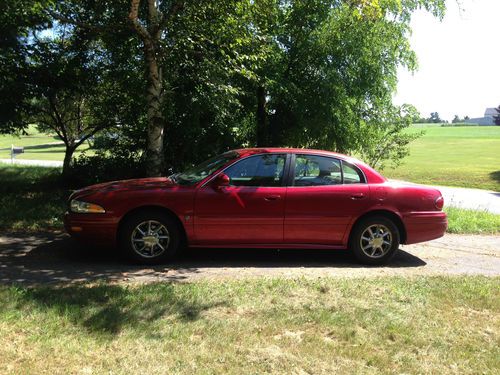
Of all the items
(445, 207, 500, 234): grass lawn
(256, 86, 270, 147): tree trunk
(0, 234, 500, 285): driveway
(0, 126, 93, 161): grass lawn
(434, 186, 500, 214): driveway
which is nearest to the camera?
(0, 234, 500, 285): driveway

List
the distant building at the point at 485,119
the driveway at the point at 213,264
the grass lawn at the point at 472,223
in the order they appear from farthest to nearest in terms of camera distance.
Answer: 1. the distant building at the point at 485,119
2. the grass lawn at the point at 472,223
3. the driveway at the point at 213,264

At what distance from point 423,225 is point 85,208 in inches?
173

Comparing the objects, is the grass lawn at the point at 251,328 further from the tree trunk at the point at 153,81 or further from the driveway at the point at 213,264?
the tree trunk at the point at 153,81

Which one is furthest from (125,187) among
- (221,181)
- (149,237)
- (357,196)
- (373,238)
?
(373,238)

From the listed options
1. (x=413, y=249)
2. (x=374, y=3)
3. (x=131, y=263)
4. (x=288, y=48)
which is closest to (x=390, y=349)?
(x=131, y=263)

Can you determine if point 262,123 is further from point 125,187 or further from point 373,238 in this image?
point 125,187

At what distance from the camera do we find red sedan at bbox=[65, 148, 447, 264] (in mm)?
6062

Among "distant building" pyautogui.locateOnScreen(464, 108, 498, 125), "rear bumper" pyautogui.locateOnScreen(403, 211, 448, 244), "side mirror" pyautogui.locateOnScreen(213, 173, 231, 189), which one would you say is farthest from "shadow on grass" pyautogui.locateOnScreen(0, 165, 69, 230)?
"distant building" pyautogui.locateOnScreen(464, 108, 498, 125)

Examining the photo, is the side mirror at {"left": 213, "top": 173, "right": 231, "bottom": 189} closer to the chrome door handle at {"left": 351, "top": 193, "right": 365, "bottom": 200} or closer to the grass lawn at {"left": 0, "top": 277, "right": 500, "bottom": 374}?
the grass lawn at {"left": 0, "top": 277, "right": 500, "bottom": 374}

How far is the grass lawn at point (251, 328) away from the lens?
3.50 metres

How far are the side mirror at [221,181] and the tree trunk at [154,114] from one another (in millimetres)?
2984

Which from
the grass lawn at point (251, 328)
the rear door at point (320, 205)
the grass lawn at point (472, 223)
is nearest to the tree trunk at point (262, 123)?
the grass lawn at point (472, 223)

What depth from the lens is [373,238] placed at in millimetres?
6480

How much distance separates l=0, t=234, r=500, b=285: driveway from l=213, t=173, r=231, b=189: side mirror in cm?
101
